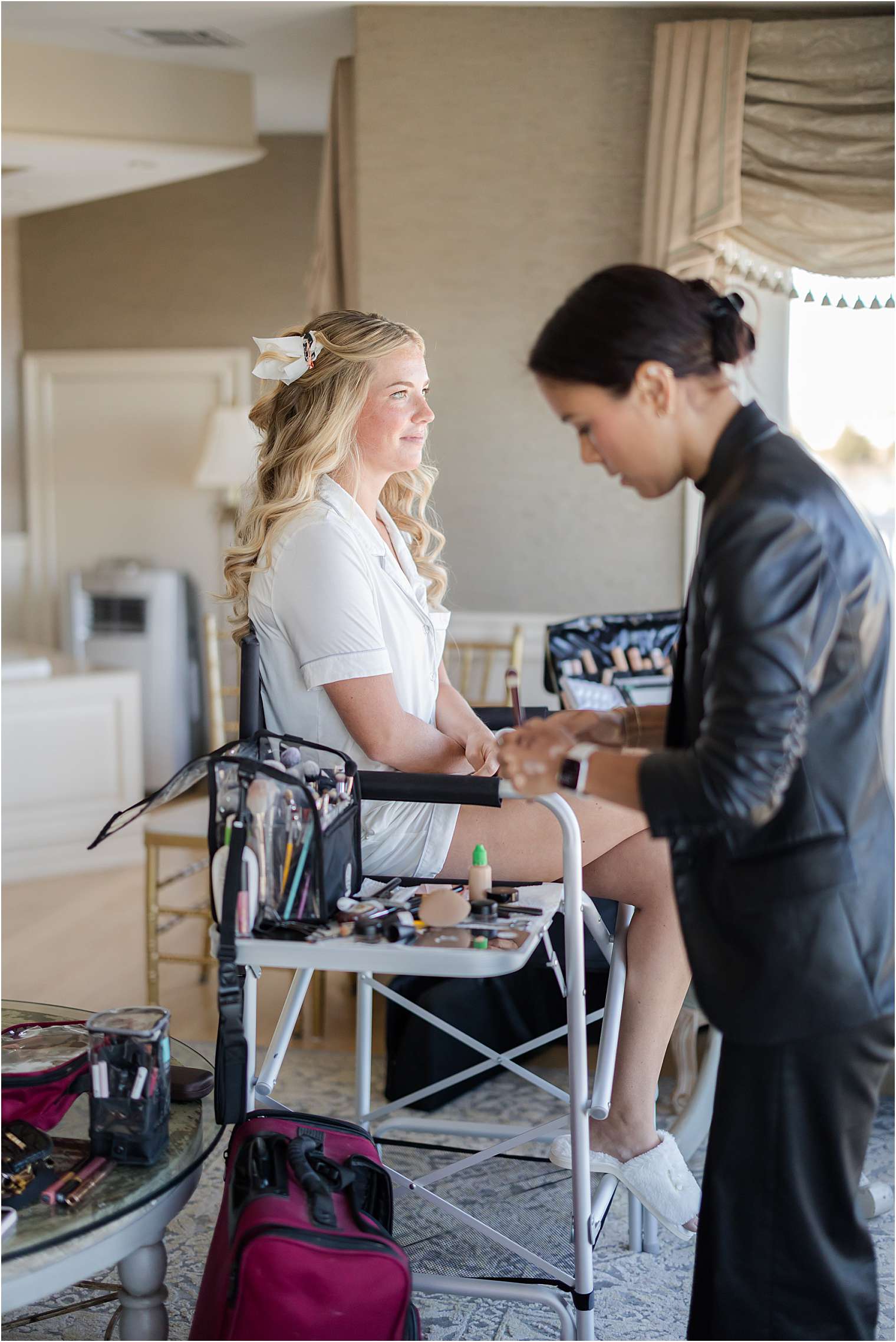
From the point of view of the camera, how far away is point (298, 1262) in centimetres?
125

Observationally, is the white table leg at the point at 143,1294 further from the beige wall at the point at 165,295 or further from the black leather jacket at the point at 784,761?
the beige wall at the point at 165,295

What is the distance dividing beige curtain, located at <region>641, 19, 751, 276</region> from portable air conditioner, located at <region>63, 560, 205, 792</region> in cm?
297

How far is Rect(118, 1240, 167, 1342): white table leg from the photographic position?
128cm

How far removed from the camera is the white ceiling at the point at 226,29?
11.3 ft

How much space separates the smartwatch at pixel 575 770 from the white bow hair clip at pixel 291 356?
92 cm

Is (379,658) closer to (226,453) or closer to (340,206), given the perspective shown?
(340,206)

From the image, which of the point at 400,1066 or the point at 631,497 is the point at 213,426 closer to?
the point at 631,497

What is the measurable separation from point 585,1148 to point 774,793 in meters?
0.62

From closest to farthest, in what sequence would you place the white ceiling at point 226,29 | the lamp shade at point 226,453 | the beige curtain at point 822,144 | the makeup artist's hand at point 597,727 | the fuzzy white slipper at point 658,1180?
the makeup artist's hand at point 597,727 → the fuzzy white slipper at point 658,1180 → the beige curtain at point 822,144 → the white ceiling at point 226,29 → the lamp shade at point 226,453

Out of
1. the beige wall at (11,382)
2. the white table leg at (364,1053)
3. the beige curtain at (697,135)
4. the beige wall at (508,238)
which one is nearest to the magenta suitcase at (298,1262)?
the white table leg at (364,1053)

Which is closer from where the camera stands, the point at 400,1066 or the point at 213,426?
the point at 400,1066

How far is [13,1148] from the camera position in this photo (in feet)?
4.37

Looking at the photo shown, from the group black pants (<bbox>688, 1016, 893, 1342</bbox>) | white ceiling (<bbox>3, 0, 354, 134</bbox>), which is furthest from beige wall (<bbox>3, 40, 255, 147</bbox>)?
black pants (<bbox>688, 1016, 893, 1342</bbox>)

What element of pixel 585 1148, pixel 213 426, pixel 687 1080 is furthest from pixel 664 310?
pixel 213 426
